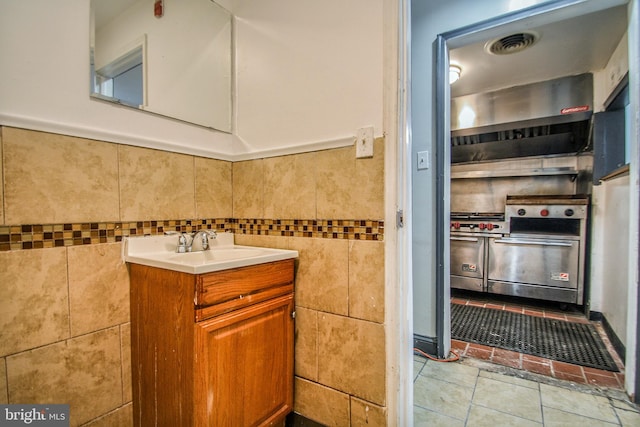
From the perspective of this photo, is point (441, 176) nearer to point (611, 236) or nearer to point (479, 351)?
point (479, 351)

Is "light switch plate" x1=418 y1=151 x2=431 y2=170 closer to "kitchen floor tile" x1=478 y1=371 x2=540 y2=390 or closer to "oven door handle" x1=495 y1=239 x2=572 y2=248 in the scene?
"kitchen floor tile" x1=478 y1=371 x2=540 y2=390

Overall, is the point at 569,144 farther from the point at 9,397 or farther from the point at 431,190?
the point at 9,397

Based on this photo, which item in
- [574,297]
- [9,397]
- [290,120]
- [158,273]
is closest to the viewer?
[9,397]

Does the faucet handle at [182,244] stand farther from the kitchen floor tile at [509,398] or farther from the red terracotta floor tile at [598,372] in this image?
the red terracotta floor tile at [598,372]

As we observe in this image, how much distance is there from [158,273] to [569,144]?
410 cm

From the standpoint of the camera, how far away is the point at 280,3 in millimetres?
1422

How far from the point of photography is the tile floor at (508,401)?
1.37 metres

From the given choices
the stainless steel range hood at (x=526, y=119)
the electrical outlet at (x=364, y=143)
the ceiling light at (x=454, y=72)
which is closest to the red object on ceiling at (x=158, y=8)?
the electrical outlet at (x=364, y=143)

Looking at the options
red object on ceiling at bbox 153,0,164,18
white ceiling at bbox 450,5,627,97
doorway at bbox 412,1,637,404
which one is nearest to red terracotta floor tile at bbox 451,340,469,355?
doorway at bbox 412,1,637,404

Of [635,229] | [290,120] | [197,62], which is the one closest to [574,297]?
[635,229]

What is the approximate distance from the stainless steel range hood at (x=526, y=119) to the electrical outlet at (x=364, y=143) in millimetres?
2671

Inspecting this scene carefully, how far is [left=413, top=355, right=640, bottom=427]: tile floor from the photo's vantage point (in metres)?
1.37

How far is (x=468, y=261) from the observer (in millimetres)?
3203

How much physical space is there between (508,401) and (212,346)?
155cm
